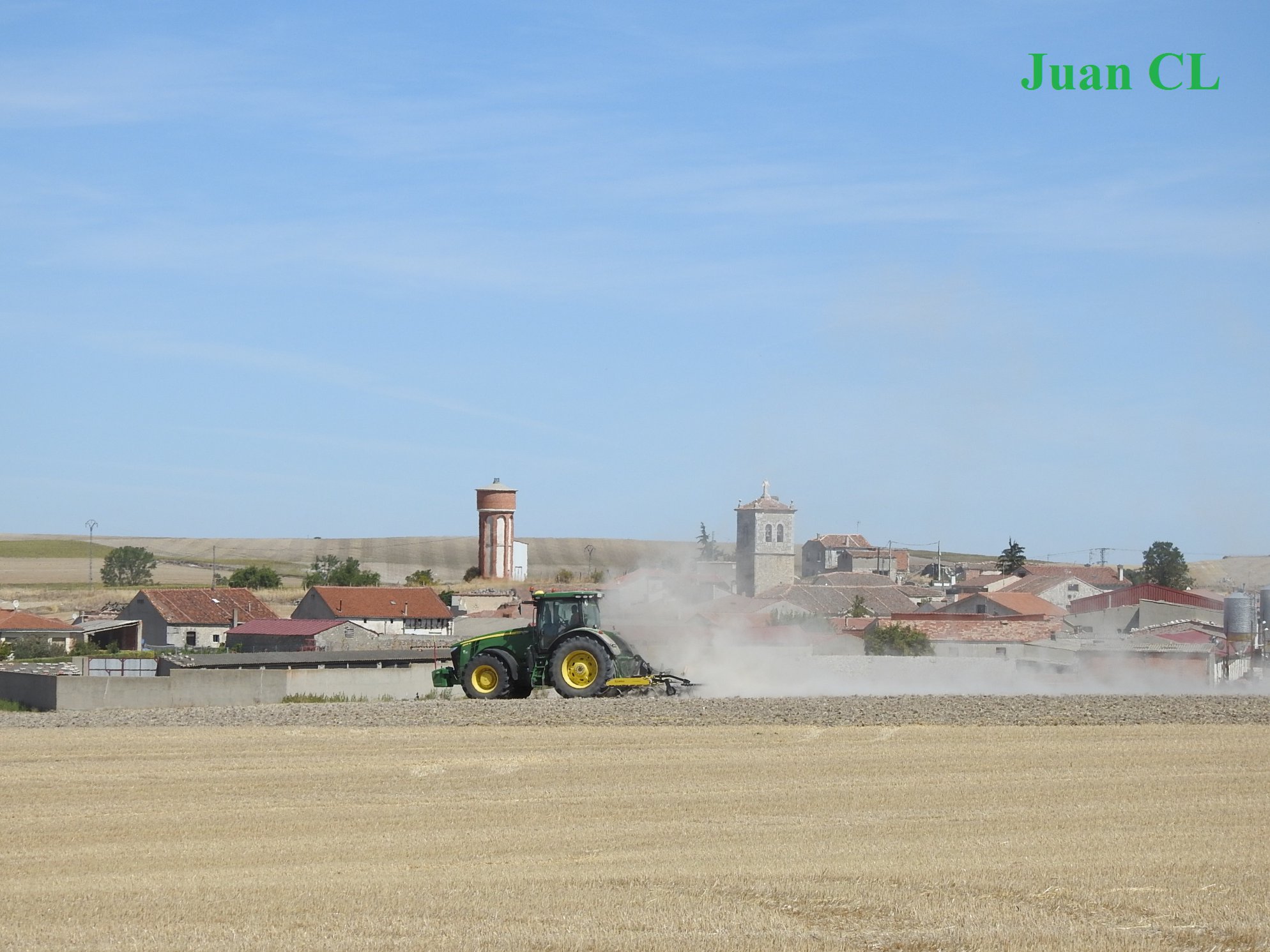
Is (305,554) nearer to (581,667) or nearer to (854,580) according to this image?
(854,580)

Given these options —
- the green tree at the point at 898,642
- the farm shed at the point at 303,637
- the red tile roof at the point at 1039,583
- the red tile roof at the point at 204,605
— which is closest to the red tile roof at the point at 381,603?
the red tile roof at the point at 204,605

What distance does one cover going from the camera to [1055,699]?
3122 cm

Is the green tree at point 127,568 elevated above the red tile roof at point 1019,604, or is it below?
above

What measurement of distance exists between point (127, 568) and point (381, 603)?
58.0 m

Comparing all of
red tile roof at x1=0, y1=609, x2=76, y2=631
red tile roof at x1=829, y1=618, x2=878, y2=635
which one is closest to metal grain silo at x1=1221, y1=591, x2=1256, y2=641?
red tile roof at x1=829, y1=618, x2=878, y2=635

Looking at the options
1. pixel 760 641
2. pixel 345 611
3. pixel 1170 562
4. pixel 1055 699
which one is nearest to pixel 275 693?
pixel 760 641

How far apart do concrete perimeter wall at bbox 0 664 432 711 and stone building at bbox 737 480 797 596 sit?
7886 centimetres

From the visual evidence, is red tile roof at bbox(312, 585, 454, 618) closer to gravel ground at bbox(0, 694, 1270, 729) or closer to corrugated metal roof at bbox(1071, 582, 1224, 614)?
corrugated metal roof at bbox(1071, 582, 1224, 614)

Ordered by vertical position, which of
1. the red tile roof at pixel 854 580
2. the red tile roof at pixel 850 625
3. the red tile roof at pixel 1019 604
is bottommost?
the red tile roof at pixel 850 625

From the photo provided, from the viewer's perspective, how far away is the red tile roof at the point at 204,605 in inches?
3091

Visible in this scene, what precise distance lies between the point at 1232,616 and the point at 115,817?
4482 cm

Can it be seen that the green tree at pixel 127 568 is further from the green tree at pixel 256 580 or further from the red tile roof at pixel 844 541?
the red tile roof at pixel 844 541

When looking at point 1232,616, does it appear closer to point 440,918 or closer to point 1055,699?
point 1055,699

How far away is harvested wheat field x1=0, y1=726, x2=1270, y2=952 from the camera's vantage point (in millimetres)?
11844
